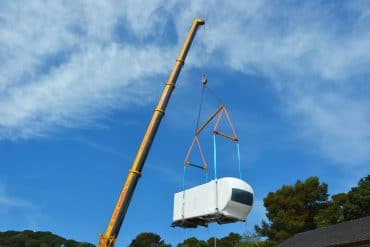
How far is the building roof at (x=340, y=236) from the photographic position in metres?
26.5

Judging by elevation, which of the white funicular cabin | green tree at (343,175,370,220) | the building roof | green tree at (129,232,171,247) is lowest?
the white funicular cabin

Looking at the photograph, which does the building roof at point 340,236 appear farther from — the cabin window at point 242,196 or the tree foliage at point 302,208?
the tree foliage at point 302,208

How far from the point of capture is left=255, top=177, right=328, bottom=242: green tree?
55281mm

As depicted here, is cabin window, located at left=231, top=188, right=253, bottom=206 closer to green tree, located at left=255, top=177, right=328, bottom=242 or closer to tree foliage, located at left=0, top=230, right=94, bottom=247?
green tree, located at left=255, top=177, right=328, bottom=242

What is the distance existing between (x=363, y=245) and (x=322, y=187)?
34265mm

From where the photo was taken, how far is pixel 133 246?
93.4 meters

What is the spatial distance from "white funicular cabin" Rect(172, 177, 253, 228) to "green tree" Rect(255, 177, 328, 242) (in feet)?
118

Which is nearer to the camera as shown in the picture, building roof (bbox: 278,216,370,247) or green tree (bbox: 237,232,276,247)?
building roof (bbox: 278,216,370,247)

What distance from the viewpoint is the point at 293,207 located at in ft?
189

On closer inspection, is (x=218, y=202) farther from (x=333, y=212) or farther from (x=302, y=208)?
(x=302, y=208)

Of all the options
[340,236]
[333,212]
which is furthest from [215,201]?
[333,212]

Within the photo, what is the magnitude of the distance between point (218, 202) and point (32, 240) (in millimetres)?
101307

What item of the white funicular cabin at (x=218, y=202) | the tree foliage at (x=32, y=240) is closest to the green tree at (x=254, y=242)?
the white funicular cabin at (x=218, y=202)

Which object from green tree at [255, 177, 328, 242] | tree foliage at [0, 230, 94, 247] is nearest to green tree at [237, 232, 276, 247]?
green tree at [255, 177, 328, 242]
